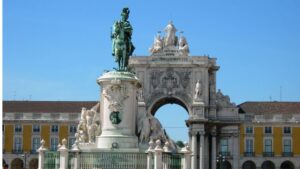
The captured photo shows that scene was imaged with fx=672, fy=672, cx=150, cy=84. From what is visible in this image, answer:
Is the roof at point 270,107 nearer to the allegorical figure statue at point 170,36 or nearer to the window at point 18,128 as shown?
the allegorical figure statue at point 170,36

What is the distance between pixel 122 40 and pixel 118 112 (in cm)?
274

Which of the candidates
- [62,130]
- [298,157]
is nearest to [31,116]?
[62,130]

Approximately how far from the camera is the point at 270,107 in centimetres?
8912

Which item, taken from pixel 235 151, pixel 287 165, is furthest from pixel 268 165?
pixel 235 151

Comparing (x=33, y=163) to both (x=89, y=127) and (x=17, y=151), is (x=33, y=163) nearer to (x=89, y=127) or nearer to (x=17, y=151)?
(x=17, y=151)

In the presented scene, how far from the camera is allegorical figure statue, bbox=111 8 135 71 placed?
24.6m

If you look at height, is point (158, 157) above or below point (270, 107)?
below

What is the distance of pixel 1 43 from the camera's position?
353 inches

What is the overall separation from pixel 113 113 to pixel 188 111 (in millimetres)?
57632

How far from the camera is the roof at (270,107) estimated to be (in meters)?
87.8

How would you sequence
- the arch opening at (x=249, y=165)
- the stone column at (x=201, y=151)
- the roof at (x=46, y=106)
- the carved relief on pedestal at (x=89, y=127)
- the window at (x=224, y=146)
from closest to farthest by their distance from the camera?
the carved relief on pedestal at (x=89, y=127)
the stone column at (x=201, y=151)
the window at (x=224, y=146)
the arch opening at (x=249, y=165)
the roof at (x=46, y=106)

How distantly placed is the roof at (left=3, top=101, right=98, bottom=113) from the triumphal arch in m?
9.81

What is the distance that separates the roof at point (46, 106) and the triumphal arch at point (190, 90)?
9813 mm

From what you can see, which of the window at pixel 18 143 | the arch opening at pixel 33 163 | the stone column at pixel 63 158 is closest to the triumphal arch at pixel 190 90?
the arch opening at pixel 33 163
